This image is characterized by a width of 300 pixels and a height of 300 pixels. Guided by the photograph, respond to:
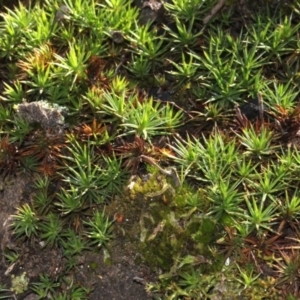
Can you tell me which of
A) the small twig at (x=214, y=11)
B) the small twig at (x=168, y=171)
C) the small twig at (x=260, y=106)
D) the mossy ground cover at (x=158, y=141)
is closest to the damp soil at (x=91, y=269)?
the mossy ground cover at (x=158, y=141)

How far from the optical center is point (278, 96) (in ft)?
10.7

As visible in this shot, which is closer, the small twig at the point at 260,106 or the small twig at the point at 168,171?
the small twig at the point at 168,171

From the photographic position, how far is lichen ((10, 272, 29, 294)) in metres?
3.05

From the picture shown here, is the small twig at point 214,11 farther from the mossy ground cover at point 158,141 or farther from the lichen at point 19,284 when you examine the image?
the lichen at point 19,284

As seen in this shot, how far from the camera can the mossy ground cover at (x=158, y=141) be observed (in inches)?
116

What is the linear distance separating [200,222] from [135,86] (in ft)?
2.95

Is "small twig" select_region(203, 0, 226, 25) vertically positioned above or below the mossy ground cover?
above

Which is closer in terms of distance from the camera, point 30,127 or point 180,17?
point 30,127

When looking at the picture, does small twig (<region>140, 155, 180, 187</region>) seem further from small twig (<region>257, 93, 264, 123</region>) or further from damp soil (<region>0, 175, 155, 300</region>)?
small twig (<region>257, 93, 264, 123</region>)

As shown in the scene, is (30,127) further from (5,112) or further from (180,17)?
(180,17)

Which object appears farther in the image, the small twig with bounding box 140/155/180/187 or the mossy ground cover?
the small twig with bounding box 140/155/180/187

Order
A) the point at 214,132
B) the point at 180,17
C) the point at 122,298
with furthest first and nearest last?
the point at 180,17 → the point at 214,132 → the point at 122,298

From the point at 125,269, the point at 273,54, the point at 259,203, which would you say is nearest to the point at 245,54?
the point at 273,54

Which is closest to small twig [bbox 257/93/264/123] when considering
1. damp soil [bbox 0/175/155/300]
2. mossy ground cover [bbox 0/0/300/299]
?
mossy ground cover [bbox 0/0/300/299]
